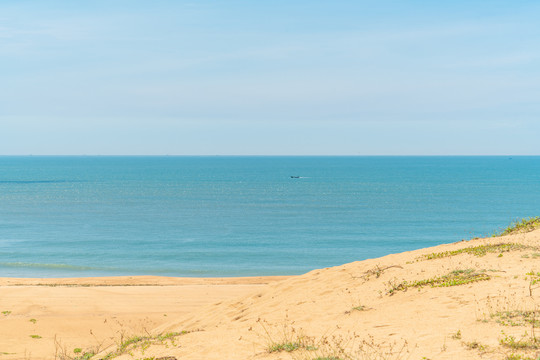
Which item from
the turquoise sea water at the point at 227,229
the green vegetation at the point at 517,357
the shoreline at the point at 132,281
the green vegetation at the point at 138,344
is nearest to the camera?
the green vegetation at the point at 517,357

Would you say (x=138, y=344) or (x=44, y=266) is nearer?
(x=138, y=344)

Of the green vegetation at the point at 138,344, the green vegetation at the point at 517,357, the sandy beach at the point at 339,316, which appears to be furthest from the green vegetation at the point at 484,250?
the green vegetation at the point at 138,344

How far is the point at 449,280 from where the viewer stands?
532 inches

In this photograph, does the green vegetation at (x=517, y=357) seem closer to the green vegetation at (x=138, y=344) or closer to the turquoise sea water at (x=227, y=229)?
the green vegetation at (x=138, y=344)

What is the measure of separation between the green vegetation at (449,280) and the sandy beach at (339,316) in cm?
6

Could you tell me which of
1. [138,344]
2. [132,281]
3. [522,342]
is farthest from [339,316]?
[132,281]

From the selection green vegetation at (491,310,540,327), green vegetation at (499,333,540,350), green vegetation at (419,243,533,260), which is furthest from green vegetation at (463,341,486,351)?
green vegetation at (419,243,533,260)

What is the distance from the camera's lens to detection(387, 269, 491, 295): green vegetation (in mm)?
13094

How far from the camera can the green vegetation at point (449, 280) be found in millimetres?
13094

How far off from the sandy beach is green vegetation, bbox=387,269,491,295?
0.06 m

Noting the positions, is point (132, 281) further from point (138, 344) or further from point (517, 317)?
point (517, 317)

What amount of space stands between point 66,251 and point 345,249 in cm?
2486

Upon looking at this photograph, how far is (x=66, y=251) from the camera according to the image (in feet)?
140

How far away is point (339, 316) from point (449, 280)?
3.50m
